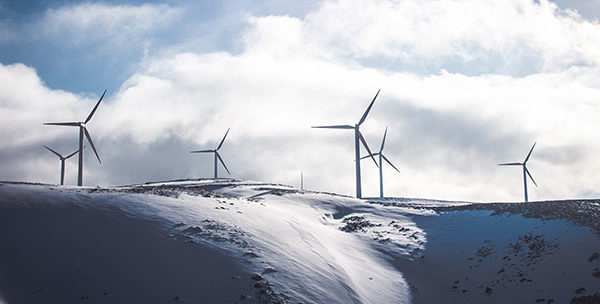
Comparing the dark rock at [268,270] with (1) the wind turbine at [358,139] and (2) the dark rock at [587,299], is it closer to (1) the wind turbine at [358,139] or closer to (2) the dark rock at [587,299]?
(2) the dark rock at [587,299]

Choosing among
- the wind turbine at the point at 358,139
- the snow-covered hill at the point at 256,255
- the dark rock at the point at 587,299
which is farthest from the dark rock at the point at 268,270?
the wind turbine at the point at 358,139

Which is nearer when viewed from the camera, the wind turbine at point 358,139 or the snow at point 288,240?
the snow at point 288,240

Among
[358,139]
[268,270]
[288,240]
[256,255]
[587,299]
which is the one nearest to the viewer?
[587,299]

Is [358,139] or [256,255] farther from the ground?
[358,139]

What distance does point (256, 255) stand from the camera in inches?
872

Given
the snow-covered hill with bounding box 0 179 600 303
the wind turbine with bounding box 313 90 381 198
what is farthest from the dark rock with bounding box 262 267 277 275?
the wind turbine with bounding box 313 90 381 198

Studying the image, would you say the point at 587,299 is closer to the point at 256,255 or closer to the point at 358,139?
the point at 256,255

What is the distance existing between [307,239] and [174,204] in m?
9.03

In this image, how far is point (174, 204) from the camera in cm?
2866

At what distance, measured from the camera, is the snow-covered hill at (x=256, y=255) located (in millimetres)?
18000

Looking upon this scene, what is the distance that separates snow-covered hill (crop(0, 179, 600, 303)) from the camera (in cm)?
1800

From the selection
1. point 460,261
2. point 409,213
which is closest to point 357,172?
point 409,213

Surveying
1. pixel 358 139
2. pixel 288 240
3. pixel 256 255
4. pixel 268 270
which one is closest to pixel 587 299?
pixel 268 270

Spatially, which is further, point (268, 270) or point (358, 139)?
point (358, 139)
